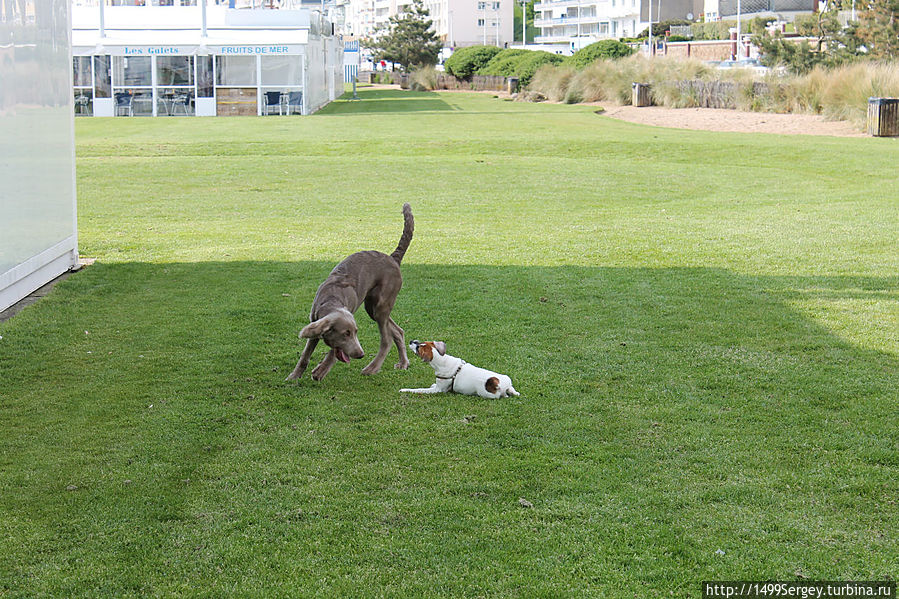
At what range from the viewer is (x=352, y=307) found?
632cm

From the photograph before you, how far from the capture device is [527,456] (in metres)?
5.28

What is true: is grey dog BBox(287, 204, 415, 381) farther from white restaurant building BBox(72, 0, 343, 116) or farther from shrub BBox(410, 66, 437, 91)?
shrub BBox(410, 66, 437, 91)

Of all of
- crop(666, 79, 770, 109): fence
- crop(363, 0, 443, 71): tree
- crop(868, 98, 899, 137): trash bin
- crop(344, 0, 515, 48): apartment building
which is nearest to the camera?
crop(868, 98, 899, 137): trash bin

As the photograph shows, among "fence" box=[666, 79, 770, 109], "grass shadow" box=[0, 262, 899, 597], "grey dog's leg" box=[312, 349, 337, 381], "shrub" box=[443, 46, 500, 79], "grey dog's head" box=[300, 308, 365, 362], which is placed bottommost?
"grass shadow" box=[0, 262, 899, 597]

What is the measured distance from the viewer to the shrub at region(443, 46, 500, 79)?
72.6 m

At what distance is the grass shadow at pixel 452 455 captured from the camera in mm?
4125

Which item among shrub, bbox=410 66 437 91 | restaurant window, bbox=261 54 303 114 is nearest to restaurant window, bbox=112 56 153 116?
restaurant window, bbox=261 54 303 114

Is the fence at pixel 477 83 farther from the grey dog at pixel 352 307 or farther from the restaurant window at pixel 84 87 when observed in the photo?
the grey dog at pixel 352 307

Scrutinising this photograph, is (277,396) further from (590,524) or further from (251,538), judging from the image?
(590,524)

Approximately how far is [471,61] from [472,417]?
69419 mm

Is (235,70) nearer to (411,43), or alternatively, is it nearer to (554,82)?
(554,82)

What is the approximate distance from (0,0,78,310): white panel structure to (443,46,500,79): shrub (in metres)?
63.3

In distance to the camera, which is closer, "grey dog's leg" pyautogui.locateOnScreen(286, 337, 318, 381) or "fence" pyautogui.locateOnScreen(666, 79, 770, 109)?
"grey dog's leg" pyautogui.locateOnScreen(286, 337, 318, 381)

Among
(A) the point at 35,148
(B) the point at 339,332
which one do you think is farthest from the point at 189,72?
(B) the point at 339,332
